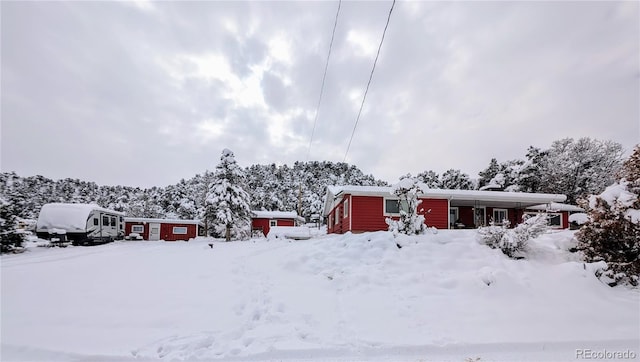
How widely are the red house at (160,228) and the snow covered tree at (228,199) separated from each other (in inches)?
198

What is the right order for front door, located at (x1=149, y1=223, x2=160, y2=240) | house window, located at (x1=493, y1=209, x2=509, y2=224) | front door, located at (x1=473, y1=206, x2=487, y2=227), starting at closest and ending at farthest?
A: front door, located at (x1=473, y1=206, x2=487, y2=227) → house window, located at (x1=493, y1=209, x2=509, y2=224) → front door, located at (x1=149, y1=223, x2=160, y2=240)

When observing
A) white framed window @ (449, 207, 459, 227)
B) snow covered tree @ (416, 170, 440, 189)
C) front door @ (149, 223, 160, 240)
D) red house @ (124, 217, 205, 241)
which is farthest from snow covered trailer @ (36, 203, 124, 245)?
snow covered tree @ (416, 170, 440, 189)

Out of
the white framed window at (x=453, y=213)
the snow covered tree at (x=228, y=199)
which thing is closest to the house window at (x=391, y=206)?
the white framed window at (x=453, y=213)

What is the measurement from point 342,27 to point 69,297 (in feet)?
25.7

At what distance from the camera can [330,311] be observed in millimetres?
5129

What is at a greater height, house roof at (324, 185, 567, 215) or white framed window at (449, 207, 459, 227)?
house roof at (324, 185, 567, 215)

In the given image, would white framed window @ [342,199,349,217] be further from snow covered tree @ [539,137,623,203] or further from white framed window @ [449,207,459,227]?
snow covered tree @ [539,137,623,203]

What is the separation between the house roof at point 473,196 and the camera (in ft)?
52.2

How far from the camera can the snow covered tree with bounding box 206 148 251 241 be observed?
85.7 feet

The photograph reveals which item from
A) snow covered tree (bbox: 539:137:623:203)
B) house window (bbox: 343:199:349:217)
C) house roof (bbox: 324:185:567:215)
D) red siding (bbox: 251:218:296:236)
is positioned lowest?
red siding (bbox: 251:218:296:236)

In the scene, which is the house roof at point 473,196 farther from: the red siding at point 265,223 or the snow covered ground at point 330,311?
the red siding at point 265,223

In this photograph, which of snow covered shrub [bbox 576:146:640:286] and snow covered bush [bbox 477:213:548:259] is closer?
snow covered shrub [bbox 576:146:640:286]

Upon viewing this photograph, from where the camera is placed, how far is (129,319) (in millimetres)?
4480

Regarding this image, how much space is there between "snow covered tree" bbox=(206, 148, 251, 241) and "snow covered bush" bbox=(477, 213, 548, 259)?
71.3 ft
